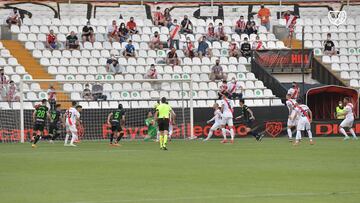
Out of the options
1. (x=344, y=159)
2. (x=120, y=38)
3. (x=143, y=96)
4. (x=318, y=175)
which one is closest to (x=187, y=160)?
(x=344, y=159)

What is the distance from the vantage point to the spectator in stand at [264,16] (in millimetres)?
55406

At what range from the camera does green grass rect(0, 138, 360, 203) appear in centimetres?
1703

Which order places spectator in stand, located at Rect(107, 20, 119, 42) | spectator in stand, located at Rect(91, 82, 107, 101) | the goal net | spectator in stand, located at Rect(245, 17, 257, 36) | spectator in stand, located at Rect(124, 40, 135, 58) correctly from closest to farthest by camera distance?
the goal net, spectator in stand, located at Rect(91, 82, 107, 101), spectator in stand, located at Rect(124, 40, 135, 58), spectator in stand, located at Rect(107, 20, 119, 42), spectator in stand, located at Rect(245, 17, 257, 36)

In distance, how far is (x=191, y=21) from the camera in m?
54.5

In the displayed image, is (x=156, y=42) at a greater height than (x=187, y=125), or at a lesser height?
greater

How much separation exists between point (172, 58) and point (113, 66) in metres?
3.29

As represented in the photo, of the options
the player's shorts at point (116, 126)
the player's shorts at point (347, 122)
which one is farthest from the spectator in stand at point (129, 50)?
the player's shorts at point (347, 122)

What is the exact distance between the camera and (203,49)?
2034 inches

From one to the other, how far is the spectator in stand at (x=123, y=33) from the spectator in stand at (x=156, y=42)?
1337mm

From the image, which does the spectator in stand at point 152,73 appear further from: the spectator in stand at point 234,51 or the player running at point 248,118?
the spectator in stand at point 234,51

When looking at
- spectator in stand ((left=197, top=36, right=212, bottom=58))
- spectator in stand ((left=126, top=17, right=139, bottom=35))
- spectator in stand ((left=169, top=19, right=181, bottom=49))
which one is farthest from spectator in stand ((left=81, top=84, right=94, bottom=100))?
spectator in stand ((left=197, top=36, right=212, bottom=58))

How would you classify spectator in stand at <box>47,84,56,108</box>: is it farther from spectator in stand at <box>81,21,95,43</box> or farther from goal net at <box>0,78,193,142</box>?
spectator in stand at <box>81,21,95,43</box>

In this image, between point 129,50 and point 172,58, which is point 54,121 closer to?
point 129,50

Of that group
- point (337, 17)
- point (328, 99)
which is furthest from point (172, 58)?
point (337, 17)
